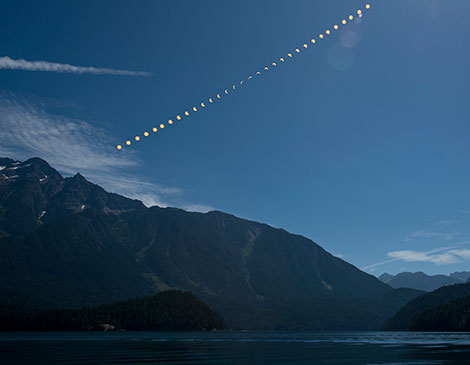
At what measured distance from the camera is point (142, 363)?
75062 millimetres

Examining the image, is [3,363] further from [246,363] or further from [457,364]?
[457,364]

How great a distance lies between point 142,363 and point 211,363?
12025mm

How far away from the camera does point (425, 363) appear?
76.3 metres

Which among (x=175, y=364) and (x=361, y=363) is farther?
(x=361, y=363)

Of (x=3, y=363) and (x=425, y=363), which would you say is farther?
(x=425, y=363)

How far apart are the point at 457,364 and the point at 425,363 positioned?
17.8 ft

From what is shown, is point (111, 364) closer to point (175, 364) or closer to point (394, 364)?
point (175, 364)

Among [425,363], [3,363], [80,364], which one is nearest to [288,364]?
[425,363]

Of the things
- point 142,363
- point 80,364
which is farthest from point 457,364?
point 80,364

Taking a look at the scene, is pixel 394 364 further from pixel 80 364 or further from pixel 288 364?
pixel 80 364

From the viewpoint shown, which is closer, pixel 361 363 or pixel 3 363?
pixel 3 363

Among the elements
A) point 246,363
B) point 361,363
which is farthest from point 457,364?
point 246,363

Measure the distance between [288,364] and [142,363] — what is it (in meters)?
25.1

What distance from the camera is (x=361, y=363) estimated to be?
79.2 metres
